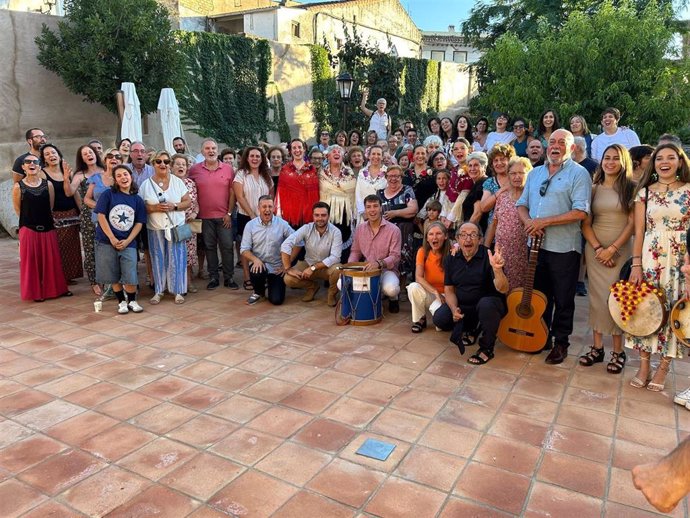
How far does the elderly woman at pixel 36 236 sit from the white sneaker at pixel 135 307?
1048 mm

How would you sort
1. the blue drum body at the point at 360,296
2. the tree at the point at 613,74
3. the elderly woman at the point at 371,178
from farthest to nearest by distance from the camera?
the tree at the point at 613,74
the elderly woman at the point at 371,178
the blue drum body at the point at 360,296

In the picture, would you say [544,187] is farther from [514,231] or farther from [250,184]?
[250,184]

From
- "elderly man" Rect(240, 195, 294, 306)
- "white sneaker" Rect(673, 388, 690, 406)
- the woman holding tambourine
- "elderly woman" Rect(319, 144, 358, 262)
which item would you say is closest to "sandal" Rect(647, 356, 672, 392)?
the woman holding tambourine

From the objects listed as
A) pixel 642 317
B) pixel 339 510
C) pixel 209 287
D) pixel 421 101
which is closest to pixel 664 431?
pixel 642 317

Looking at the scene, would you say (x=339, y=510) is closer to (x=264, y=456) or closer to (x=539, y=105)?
(x=264, y=456)

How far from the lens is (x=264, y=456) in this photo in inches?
118

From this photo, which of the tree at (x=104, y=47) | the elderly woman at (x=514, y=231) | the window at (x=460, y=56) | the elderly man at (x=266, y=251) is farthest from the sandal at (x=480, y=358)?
the window at (x=460, y=56)

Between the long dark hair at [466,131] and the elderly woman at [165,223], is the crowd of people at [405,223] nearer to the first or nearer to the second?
the elderly woman at [165,223]

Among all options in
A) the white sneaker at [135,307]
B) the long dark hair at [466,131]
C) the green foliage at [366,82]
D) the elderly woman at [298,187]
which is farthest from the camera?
the green foliage at [366,82]

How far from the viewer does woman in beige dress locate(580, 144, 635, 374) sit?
3.92 metres

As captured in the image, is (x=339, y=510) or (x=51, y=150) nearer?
(x=339, y=510)

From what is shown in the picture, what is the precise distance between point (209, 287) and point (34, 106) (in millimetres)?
7431

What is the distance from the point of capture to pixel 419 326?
504cm

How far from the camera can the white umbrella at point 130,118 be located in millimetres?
8727
